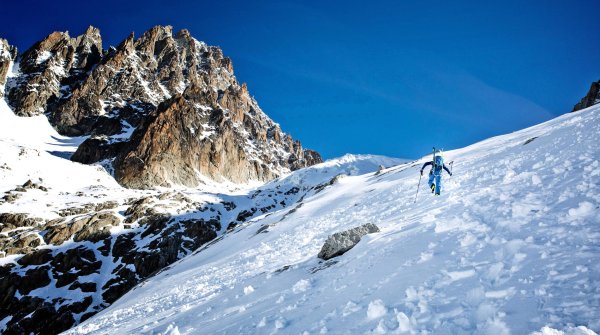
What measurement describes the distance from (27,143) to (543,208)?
7123 inches

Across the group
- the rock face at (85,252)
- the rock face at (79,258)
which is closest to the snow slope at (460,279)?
the rock face at (85,252)

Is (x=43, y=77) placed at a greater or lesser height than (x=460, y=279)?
greater

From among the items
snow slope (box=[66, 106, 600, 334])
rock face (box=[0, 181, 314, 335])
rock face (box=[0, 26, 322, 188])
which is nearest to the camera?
snow slope (box=[66, 106, 600, 334])

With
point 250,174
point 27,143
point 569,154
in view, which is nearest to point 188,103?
point 250,174

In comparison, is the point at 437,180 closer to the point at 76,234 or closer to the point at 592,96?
the point at 76,234

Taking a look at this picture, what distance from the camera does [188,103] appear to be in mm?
163500

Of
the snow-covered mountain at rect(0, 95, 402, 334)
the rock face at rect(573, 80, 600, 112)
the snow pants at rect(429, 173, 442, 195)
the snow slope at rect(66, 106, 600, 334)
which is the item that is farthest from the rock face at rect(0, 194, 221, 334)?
the rock face at rect(573, 80, 600, 112)

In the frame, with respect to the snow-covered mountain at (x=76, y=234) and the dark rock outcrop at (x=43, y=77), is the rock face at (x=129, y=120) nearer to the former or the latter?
the dark rock outcrop at (x=43, y=77)

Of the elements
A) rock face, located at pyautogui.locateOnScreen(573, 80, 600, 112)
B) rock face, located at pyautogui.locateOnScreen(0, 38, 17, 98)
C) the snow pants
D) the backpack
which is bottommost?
the snow pants

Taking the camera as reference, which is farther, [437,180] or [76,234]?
[76,234]

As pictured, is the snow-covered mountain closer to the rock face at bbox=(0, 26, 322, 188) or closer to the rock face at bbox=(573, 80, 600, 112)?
the rock face at bbox=(0, 26, 322, 188)

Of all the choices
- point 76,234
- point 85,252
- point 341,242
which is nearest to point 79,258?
point 85,252

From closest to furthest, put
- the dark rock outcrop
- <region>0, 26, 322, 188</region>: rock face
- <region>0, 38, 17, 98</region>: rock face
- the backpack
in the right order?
the backpack, <region>0, 26, 322, 188</region>: rock face, the dark rock outcrop, <region>0, 38, 17, 98</region>: rock face

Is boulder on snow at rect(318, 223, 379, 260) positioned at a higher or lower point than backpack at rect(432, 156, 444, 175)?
lower
